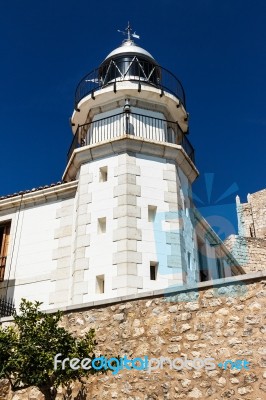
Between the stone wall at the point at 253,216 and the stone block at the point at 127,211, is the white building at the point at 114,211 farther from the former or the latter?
the stone wall at the point at 253,216

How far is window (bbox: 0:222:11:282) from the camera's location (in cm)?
1619

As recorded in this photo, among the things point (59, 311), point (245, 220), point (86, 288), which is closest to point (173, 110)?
point (86, 288)

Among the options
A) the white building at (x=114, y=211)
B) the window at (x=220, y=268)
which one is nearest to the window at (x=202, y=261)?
the white building at (x=114, y=211)

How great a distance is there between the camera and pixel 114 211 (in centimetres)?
1472

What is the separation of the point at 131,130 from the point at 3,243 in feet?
19.6

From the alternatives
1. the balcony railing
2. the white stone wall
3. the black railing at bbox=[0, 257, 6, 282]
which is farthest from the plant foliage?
the balcony railing

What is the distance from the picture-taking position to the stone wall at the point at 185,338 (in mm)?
7094

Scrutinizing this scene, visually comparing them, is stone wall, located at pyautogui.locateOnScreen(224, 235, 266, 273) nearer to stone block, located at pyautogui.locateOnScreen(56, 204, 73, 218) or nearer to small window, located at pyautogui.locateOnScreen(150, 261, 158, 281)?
stone block, located at pyautogui.locateOnScreen(56, 204, 73, 218)

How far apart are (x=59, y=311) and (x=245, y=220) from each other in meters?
58.7

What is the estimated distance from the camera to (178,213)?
15.2 metres

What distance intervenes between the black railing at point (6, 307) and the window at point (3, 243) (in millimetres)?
814

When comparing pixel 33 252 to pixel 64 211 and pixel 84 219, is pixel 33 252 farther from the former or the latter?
pixel 84 219

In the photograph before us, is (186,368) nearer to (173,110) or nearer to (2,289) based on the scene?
(2,289)

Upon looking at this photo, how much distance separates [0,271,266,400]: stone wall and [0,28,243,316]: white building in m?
4.73
